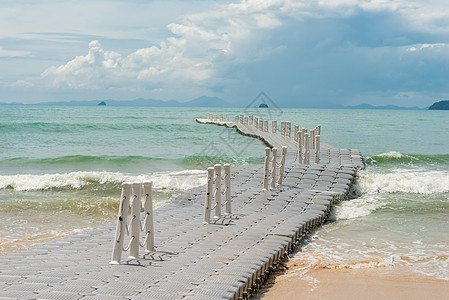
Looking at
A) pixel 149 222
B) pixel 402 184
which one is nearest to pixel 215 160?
pixel 402 184

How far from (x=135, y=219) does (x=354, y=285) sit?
3.41 metres

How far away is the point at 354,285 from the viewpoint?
289 inches

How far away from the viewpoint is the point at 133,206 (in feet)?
21.5

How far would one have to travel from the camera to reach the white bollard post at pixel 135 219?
6535 millimetres

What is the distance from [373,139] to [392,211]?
113 feet

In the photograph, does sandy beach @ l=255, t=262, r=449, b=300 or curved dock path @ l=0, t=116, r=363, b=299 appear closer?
curved dock path @ l=0, t=116, r=363, b=299

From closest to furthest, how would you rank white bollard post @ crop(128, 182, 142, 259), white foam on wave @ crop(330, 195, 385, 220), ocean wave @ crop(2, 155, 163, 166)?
1. white bollard post @ crop(128, 182, 142, 259)
2. white foam on wave @ crop(330, 195, 385, 220)
3. ocean wave @ crop(2, 155, 163, 166)

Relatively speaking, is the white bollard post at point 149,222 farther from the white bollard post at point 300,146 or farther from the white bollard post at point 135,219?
the white bollard post at point 300,146

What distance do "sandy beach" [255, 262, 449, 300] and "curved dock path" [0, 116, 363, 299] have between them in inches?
12.7

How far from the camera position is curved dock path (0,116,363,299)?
17.7ft

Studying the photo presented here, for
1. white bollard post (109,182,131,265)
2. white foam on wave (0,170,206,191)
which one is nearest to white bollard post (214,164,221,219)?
white bollard post (109,182,131,265)

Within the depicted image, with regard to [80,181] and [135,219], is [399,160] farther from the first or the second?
[135,219]

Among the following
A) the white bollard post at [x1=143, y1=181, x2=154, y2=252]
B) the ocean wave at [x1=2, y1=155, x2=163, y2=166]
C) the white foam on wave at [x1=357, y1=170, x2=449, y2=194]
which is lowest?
the ocean wave at [x1=2, y1=155, x2=163, y2=166]

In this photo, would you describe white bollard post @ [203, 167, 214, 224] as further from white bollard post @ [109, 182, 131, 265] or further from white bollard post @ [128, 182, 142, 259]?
white bollard post @ [109, 182, 131, 265]
